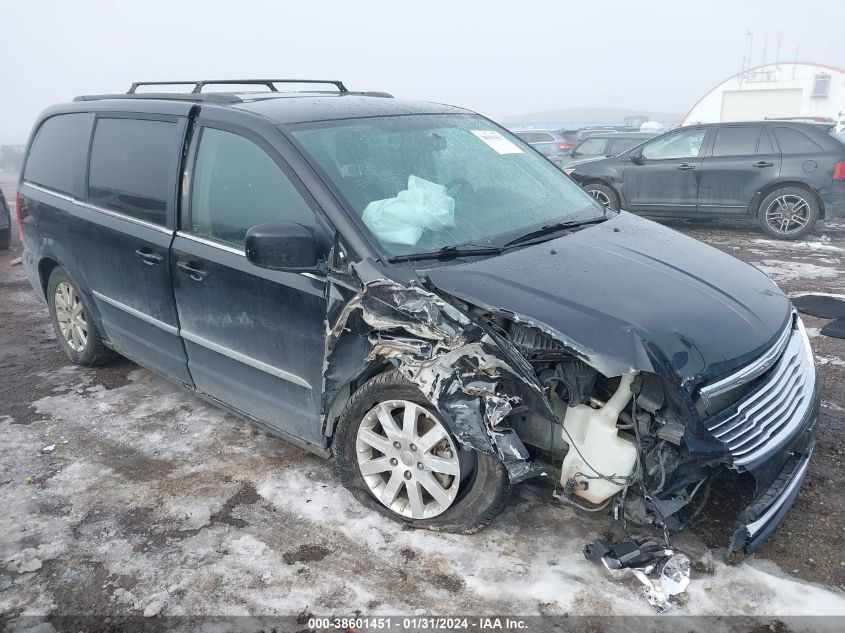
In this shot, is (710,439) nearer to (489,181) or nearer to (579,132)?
(489,181)

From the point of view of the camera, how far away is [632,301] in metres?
2.57

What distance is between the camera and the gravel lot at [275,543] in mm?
2541

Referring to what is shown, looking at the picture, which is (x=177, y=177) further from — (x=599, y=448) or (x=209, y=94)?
(x=599, y=448)

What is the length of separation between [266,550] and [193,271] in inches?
54.7

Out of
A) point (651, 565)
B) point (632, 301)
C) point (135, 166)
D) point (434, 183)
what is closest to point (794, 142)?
point (434, 183)

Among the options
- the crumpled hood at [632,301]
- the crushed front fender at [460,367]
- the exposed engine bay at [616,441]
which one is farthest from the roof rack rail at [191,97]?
the exposed engine bay at [616,441]

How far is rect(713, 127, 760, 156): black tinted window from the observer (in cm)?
902

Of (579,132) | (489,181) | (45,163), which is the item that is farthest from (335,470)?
(579,132)

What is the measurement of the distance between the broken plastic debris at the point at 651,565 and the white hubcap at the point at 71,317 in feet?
11.9

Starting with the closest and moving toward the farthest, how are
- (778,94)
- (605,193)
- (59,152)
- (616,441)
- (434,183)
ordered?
(616,441), (434,183), (59,152), (605,193), (778,94)

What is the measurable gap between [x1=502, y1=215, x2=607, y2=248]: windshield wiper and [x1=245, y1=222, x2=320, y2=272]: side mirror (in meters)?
0.85

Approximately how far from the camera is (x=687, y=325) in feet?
8.27

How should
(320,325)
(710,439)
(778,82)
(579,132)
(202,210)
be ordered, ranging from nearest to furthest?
1. (710,439)
2. (320,325)
3. (202,210)
4. (579,132)
5. (778,82)

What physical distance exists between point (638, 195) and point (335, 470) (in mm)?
7809
